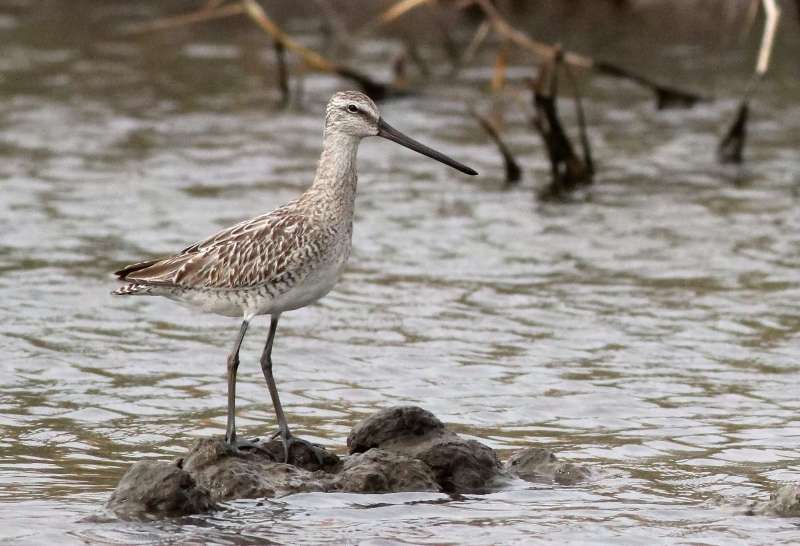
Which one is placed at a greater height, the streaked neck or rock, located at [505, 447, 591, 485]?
the streaked neck

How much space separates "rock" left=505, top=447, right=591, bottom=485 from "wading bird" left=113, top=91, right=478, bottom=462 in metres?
1.17

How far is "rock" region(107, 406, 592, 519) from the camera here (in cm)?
845

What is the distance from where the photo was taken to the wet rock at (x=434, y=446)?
9172mm

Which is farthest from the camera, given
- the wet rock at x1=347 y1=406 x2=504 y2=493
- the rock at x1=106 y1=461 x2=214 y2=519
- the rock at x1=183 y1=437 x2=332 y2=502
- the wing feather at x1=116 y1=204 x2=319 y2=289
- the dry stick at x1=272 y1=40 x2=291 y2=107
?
the dry stick at x1=272 y1=40 x2=291 y2=107

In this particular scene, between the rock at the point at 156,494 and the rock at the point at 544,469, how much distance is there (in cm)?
195

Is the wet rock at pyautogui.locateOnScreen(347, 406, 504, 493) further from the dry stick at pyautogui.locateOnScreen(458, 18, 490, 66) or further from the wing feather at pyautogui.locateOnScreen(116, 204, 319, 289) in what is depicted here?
the dry stick at pyautogui.locateOnScreen(458, 18, 490, 66)

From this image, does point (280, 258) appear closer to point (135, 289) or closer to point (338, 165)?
point (338, 165)

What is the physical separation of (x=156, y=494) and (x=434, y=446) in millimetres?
1690

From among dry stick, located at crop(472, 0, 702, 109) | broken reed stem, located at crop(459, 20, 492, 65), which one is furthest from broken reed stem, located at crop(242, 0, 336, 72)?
dry stick, located at crop(472, 0, 702, 109)

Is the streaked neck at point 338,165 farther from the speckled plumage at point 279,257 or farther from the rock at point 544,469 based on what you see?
the rock at point 544,469

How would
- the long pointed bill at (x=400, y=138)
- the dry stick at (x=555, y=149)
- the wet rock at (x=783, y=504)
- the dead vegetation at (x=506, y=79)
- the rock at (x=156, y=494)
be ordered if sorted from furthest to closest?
the dead vegetation at (x=506, y=79)
the dry stick at (x=555, y=149)
the long pointed bill at (x=400, y=138)
the wet rock at (x=783, y=504)
the rock at (x=156, y=494)

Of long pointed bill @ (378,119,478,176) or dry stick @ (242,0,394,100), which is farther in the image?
dry stick @ (242,0,394,100)

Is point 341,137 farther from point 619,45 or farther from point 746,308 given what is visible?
point 619,45

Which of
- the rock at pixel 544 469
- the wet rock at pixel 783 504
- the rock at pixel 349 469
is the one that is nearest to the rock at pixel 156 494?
the rock at pixel 349 469
